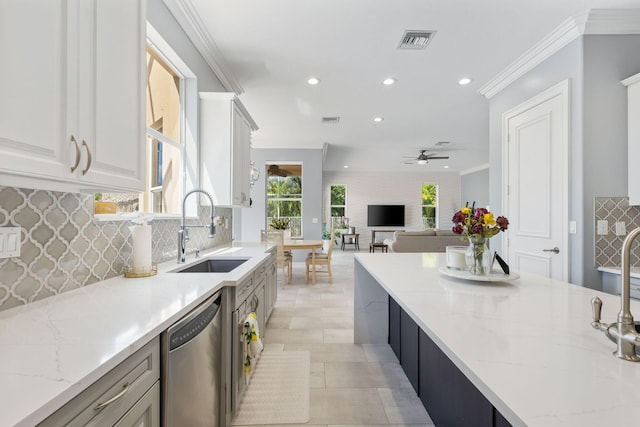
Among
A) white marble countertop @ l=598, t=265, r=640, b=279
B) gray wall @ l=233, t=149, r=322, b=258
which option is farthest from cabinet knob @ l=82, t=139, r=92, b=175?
gray wall @ l=233, t=149, r=322, b=258

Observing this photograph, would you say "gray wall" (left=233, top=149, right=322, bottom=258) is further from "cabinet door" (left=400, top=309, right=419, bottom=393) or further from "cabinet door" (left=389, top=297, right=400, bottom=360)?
"cabinet door" (left=400, top=309, right=419, bottom=393)

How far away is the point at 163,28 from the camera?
2.19 metres

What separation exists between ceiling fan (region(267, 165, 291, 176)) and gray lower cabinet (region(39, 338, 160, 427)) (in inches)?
249

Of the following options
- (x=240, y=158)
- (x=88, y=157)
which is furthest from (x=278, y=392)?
(x=240, y=158)

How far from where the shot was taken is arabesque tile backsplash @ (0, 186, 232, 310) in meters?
1.15

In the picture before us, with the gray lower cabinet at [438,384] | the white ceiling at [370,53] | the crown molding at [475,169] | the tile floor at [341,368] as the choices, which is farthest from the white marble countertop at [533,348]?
the crown molding at [475,169]

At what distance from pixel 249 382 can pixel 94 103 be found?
195 centimetres

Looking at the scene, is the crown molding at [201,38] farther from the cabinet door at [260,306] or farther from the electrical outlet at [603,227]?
the electrical outlet at [603,227]

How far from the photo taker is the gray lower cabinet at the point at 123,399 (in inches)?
27.6

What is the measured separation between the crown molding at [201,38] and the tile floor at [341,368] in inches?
106

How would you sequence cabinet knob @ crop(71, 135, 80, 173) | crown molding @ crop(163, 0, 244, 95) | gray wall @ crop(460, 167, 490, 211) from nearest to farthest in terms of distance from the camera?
cabinet knob @ crop(71, 135, 80, 173)
crown molding @ crop(163, 0, 244, 95)
gray wall @ crop(460, 167, 490, 211)

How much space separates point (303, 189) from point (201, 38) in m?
4.42

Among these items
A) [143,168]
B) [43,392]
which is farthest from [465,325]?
[143,168]

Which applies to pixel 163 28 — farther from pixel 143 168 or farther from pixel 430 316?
pixel 430 316
